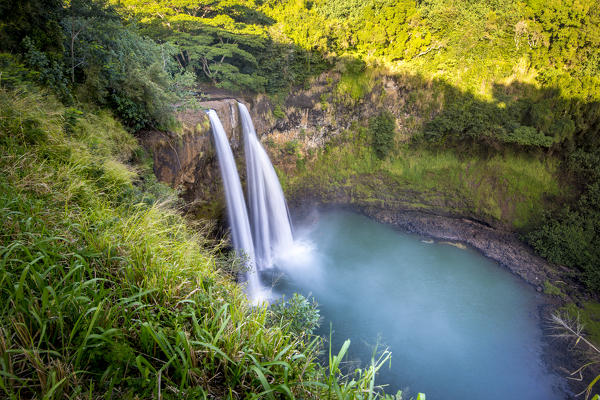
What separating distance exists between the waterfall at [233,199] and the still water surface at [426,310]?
1301 mm

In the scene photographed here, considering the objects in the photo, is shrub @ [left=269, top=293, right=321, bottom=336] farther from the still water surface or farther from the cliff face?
the cliff face

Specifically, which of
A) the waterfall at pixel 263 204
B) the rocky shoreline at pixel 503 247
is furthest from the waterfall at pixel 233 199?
the rocky shoreline at pixel 503 247

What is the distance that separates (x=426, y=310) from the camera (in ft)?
28.7

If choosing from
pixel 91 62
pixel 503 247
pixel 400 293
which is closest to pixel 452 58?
pixel 503 247

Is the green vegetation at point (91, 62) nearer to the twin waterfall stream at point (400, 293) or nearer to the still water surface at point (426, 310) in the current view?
the twin waterfall stream at point (400, 293)

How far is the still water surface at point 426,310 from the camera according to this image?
6871mm

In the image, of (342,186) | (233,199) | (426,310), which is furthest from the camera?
(342,186)

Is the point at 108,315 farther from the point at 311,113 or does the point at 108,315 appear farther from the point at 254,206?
the point at 311,113

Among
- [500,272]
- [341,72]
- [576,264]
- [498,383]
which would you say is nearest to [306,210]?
[341,72]

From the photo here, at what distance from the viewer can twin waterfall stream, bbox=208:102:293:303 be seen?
8633 millimetres

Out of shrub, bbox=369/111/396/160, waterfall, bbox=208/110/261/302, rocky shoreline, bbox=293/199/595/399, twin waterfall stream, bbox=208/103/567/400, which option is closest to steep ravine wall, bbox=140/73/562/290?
rocky shoreline, bbox=293/199/595/399

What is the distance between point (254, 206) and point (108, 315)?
939 cm

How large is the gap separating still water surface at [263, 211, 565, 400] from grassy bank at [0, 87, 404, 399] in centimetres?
527

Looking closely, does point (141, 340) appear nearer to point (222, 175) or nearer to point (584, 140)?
point (222, 175)
